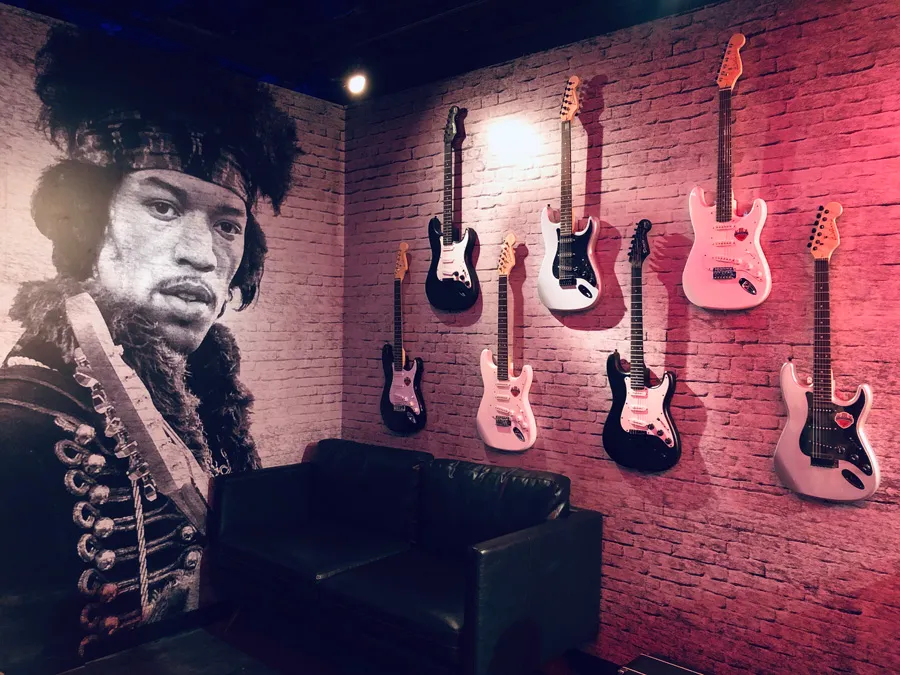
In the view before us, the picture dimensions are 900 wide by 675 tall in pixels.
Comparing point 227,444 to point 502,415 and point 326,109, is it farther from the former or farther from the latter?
point 326,109

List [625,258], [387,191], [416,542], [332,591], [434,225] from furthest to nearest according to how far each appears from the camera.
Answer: [387,191] → [434,225] → [416,542] → [625,258] → [332,591]

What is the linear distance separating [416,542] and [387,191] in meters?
2.36

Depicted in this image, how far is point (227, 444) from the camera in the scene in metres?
4.49

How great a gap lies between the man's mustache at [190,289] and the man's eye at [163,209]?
1.23 ft

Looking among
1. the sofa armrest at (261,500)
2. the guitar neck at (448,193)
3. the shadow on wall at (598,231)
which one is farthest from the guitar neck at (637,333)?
the sofa armrest at (261,500)

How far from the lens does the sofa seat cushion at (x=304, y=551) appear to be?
11.8 feet

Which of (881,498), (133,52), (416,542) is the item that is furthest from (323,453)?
(881,498)

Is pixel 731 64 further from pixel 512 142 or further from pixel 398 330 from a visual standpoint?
pixel 398 330

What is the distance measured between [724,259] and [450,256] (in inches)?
66.6

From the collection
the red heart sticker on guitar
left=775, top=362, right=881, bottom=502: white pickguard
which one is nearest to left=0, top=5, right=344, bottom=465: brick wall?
left=775, top=362, right=881, bottom=502: white pickguard

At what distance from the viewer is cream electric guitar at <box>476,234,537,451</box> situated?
3984mm

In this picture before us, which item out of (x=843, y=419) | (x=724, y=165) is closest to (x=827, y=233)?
(x=724, y=165)

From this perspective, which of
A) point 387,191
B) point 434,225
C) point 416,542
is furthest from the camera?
point 387,191

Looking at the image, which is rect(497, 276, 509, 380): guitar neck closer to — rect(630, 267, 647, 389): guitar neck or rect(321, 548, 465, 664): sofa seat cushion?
rect(630, 267, 647, 389): guitar neck
